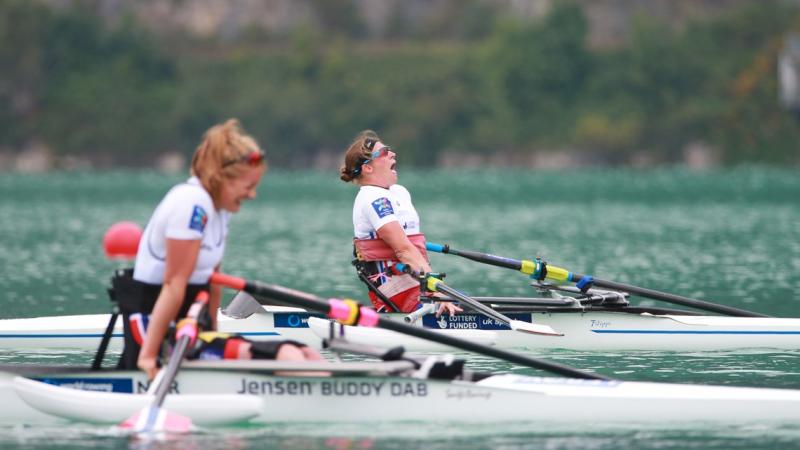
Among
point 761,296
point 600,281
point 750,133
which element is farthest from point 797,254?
point 750,133

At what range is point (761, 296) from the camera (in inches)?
926

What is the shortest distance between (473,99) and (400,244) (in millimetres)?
168874

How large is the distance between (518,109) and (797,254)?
488 feet

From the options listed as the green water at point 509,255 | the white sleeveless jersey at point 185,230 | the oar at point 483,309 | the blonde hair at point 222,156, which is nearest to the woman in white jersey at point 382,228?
the oar at point 483,309

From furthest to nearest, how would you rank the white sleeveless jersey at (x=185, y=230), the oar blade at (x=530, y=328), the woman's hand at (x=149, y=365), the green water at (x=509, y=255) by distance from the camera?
the oar blade at (x=530, y=328), the green water at (x=509, y=255), the woman's hand at (x=149, y=365), the white sleeveless jersey at (x=185, y=230)

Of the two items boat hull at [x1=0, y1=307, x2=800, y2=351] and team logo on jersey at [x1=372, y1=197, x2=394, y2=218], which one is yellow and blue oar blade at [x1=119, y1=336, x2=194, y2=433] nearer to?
team logo on jersey at [x1=372, y1=197, x2=394, y2=218]

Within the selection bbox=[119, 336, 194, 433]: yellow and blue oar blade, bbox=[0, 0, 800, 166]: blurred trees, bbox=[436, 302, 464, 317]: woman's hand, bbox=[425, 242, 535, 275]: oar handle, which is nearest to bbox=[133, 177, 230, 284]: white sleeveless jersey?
bbox=[119, 336, 194, 433]: yellow and blue oar blade

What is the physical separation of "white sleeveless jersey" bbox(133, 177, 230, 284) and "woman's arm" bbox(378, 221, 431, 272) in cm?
401

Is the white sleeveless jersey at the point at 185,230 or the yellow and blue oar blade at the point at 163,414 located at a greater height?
the white sleeveless jersey at the point at 185,230

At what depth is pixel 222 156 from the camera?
11.2m

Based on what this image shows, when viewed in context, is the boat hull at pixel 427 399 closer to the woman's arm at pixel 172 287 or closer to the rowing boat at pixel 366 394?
the rowing boat at pixel 366 394

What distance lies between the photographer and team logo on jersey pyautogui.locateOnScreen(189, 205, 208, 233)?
11180mm

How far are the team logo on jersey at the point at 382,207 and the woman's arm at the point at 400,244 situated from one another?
0.11 m

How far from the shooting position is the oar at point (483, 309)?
15.4m
